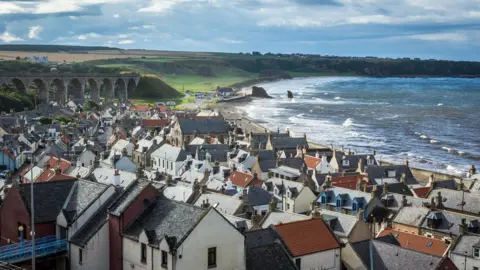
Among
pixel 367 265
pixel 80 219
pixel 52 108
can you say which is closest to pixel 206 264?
pixel 80 219

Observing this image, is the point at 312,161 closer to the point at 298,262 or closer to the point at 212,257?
the point at 298,262

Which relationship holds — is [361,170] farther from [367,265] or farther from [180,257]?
[180,257]

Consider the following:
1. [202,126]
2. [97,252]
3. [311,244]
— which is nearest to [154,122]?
[202,126]

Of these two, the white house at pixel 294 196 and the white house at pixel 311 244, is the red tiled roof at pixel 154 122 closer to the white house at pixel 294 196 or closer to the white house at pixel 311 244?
the white house at pixel 294 196

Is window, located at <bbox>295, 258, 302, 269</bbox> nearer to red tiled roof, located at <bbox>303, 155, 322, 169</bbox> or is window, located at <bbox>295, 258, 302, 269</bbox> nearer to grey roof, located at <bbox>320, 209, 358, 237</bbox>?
grey roof, located at <bbox>320, 209, 358, 237</bbox>

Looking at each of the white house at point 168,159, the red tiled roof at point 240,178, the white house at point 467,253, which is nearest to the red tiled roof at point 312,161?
the red tiled roof at point 240,178

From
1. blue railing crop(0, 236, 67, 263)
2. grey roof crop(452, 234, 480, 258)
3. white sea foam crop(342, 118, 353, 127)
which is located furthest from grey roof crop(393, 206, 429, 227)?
white sea foam crop(342, 118, 353, 127)
